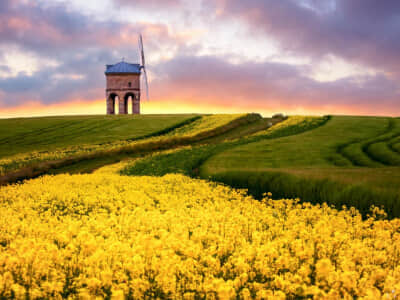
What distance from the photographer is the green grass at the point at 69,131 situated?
165 ft

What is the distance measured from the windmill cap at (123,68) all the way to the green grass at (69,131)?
27.4m

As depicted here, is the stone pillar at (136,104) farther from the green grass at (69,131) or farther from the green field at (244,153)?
the green field at (244,153)

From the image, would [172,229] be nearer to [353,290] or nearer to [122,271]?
[122,271]

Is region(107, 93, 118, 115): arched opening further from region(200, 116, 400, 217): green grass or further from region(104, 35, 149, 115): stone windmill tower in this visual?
region(200, 116, 400, 217): green grass

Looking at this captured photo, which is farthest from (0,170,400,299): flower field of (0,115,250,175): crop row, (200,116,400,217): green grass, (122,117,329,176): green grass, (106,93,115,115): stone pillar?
(106,93,115,115): stone pillar

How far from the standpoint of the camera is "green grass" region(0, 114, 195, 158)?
50406 mm

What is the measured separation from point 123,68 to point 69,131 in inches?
1630

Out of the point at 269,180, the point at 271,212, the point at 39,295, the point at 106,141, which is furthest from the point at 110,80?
the point at 39,295

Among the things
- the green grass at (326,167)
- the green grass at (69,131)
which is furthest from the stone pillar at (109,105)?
the green grass at (326,167)

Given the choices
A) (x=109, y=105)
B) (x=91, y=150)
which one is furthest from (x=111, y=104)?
(x=91, y=150)

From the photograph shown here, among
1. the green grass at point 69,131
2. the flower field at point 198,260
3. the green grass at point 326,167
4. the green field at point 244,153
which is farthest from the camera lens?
the green grass at point 69,131

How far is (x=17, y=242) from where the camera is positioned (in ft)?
34.5

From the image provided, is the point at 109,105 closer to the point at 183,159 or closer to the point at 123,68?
the point at 123,68

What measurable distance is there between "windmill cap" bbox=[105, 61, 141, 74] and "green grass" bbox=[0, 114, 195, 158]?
1077 inches
